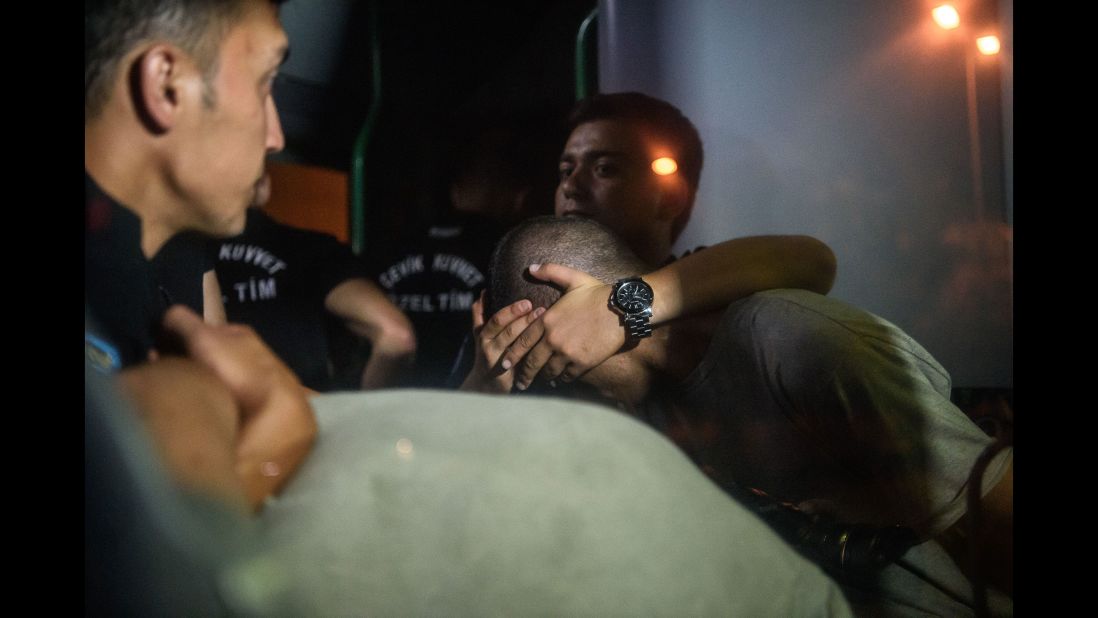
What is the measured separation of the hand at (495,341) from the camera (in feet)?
2.73

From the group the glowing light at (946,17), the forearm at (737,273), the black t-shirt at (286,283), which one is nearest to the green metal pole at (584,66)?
the forearm at (737,273)

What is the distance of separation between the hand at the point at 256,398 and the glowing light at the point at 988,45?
89 cm

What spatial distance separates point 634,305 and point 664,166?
0.56 ft

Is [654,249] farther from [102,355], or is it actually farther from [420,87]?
[102,355]

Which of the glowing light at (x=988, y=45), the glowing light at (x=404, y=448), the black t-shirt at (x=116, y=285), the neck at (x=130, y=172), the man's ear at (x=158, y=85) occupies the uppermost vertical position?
the man's ear at (x=158, y=85)

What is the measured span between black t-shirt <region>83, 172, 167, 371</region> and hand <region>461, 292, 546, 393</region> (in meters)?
0.31

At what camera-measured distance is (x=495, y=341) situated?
84 cm

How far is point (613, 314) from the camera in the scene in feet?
2.83

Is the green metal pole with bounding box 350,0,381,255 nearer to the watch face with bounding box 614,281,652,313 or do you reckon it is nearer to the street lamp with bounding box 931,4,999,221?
the watch face with bounding box 614,281,652,313

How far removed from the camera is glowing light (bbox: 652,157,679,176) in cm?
90

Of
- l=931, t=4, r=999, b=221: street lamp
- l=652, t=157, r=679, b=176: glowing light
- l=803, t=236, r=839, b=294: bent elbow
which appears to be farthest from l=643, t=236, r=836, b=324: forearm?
l=931, t=4, r=999, b=221: street lamp

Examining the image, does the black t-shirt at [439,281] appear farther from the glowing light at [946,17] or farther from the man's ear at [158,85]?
the glowing light at [946,17]

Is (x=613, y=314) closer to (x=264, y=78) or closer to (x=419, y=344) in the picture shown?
(x=419, y=344)

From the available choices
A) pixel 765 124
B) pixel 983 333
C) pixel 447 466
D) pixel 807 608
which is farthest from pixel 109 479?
pixel 983 333
